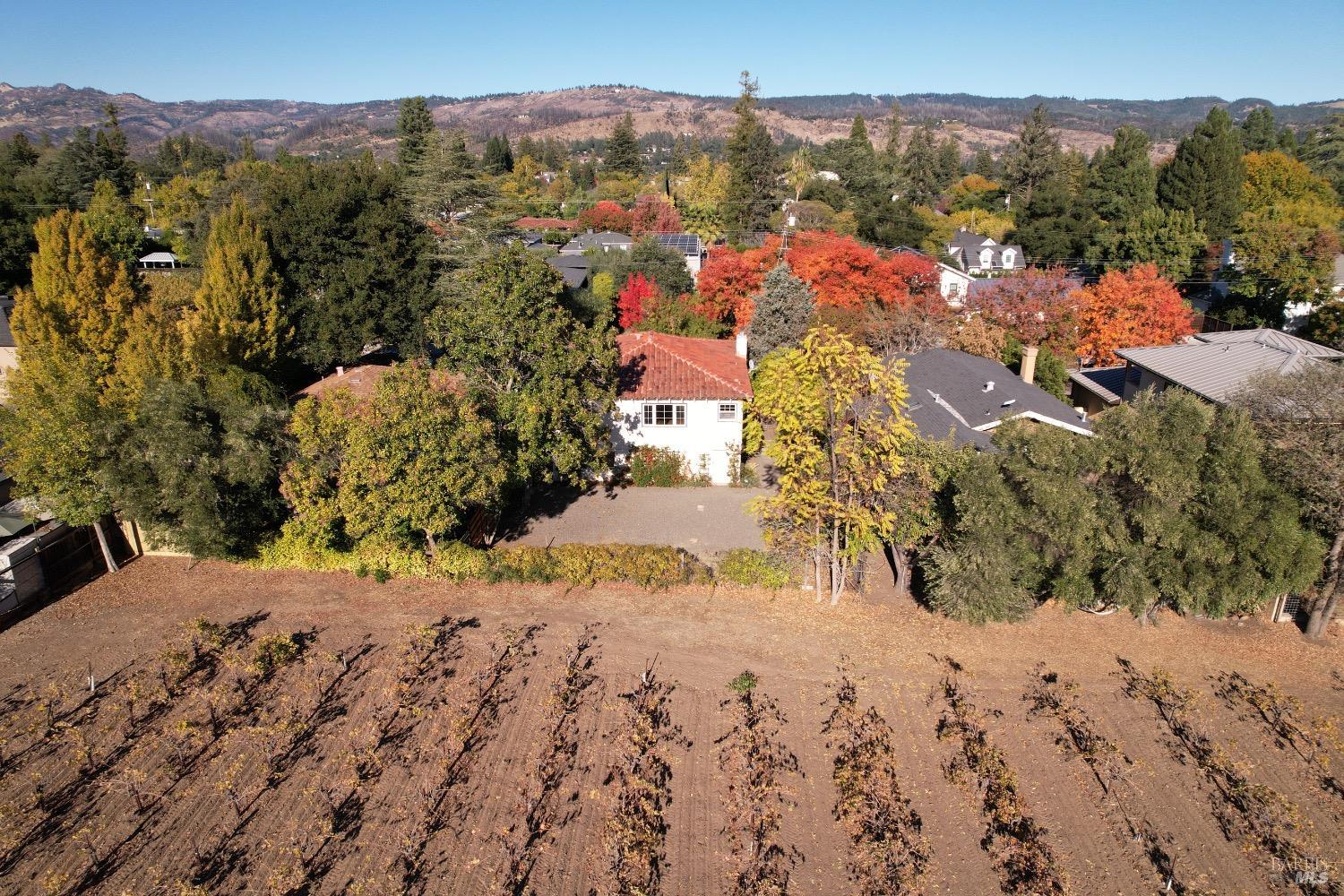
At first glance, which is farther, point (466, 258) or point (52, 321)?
point (466, 258)

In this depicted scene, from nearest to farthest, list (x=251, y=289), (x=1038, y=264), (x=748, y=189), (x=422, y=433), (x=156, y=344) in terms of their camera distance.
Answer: (x=422, y=433), (x=156, y=344), (x=251, y=289), (x=1038, y=264), (x=748, y=189)

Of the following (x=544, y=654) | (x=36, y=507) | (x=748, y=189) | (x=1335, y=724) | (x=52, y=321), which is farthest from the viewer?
(x=748, y=189)

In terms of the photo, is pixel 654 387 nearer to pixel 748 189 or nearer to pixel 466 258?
pixel 466 258

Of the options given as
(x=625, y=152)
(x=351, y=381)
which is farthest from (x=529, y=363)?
(x=625, y=152)

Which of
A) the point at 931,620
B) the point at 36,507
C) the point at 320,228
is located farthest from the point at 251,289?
the point at 931,620

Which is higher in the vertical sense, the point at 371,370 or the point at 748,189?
the point at 748,189

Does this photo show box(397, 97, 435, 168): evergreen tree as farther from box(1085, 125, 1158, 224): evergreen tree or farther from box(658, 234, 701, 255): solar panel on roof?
box(1085, 125, 1158, 224): evergreen tree
